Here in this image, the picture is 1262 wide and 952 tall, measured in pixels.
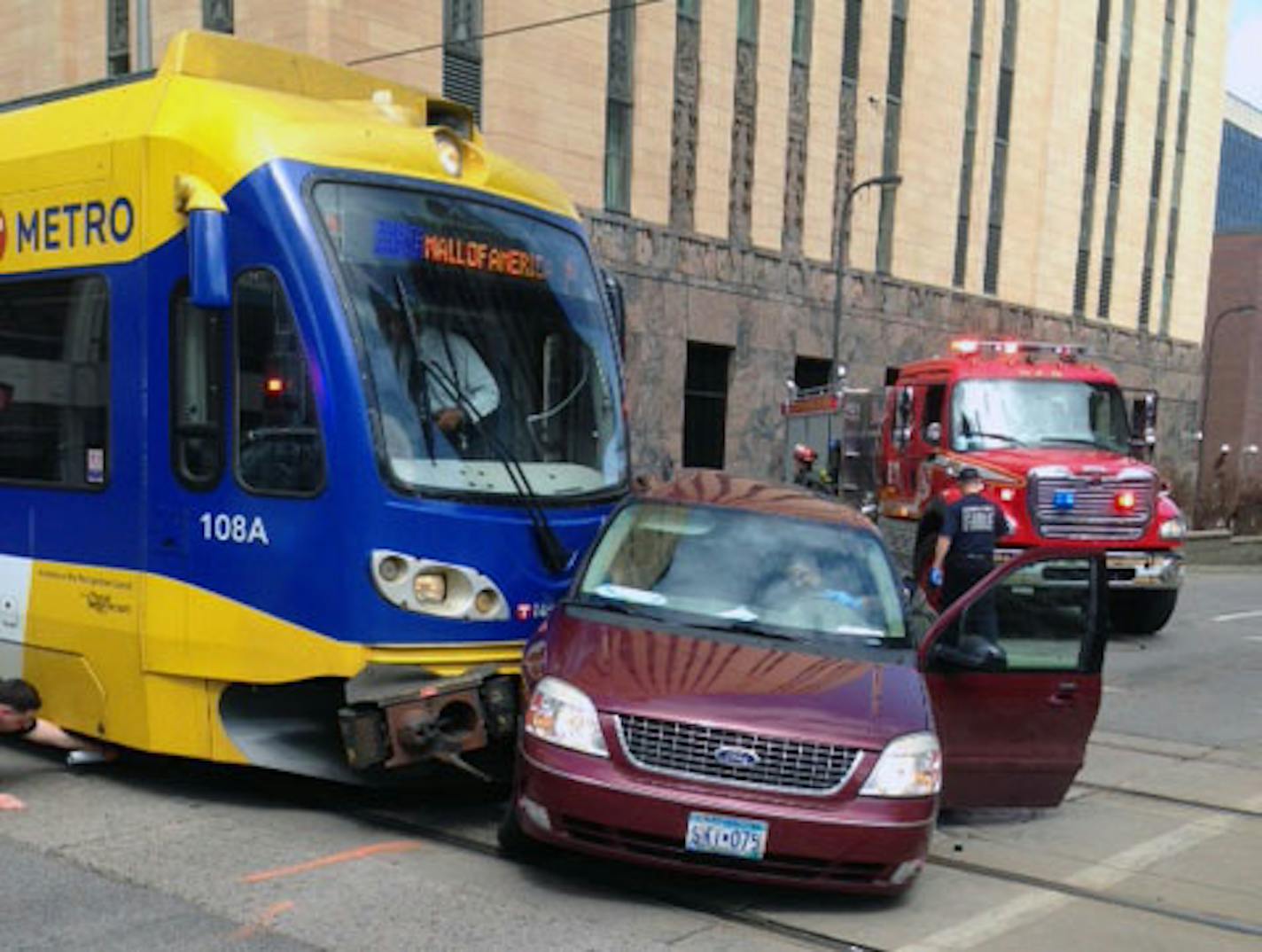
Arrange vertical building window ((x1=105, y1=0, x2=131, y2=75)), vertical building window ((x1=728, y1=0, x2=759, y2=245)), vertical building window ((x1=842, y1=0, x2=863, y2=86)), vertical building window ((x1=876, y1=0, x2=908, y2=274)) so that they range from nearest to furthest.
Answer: vertical building window ((x1=105, y1=0, x2=131, y2=75)) < vertical building window ((x1=728, y1=0, x2=759, y2=245)) < vertical building window ((x1=842, y1=0, x2=863, y2=86)) < vertical building window ((x1=876, y1=0, x2=908, y2=274))

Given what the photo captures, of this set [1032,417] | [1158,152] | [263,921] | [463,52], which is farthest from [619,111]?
[1158,152]

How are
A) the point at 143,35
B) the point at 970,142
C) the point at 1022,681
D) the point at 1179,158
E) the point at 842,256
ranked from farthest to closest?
1. the point at 1179,158
2. the point at 970,142
3. the point at 842,256
4. the point at 143,35
5. the point at 1022,681

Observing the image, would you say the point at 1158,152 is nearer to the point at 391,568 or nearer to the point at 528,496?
the point at 528,496

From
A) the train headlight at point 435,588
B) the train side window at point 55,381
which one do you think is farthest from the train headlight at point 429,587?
the train side window at point 55,381

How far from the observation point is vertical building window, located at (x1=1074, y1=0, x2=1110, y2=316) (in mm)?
41594

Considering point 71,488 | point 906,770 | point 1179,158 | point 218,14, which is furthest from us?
point 1179,158

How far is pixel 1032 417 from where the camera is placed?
44.0 ft

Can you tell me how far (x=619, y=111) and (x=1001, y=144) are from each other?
16431mm

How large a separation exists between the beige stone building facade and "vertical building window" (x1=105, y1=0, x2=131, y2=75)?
53mm

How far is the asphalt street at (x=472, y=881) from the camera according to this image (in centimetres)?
458

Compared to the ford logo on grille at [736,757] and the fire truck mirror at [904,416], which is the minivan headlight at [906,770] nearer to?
the ford logo on grille at [736,757]

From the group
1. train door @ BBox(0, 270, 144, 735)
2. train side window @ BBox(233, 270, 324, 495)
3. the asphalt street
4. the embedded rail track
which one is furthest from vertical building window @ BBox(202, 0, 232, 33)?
the embedded rail track

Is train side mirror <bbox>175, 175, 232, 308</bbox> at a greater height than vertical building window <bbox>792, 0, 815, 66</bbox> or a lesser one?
lesser

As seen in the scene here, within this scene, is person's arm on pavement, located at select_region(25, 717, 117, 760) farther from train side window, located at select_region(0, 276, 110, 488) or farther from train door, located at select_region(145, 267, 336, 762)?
train side window, located at select_region(0, 276, 110, 488)
